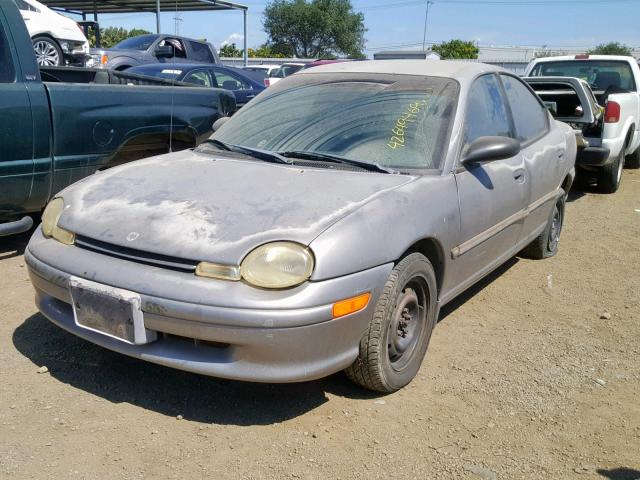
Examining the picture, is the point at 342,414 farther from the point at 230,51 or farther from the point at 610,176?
the point at 230,51

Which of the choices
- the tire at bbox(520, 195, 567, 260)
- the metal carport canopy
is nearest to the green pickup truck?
the tire at bbox(520, 195, 567, 260)

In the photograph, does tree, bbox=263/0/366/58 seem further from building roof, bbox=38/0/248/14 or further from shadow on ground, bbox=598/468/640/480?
shadow on ground, bbox=598/468/640/480

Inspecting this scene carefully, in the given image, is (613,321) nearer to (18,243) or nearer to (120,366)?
(120,366)

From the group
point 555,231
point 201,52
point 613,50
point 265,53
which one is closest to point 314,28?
point 265,53

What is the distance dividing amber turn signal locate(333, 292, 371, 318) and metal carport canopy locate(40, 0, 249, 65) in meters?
25.8

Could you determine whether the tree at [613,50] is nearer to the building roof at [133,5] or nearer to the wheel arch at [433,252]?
the building roof at [133,5]

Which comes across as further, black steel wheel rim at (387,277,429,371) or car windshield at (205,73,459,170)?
car windshield at (205,73,459,170)

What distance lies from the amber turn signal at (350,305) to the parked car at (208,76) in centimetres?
806

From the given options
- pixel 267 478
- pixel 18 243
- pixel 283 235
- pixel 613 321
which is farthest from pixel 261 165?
pixel 18 243

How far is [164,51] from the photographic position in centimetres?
1327

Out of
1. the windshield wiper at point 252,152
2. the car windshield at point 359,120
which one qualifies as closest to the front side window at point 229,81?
the car windshield at point 359,120

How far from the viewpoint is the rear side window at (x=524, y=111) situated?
4.52 metres

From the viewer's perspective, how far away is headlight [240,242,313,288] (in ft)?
8.50

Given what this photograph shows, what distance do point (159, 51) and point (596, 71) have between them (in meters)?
8.35
